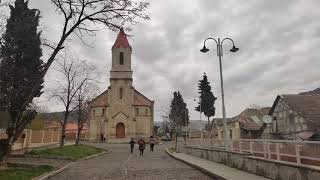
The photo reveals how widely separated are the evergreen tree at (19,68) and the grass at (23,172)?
3.35 ft

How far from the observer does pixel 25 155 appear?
28.5 m

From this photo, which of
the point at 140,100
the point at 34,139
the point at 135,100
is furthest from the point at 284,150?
the point at 140,100

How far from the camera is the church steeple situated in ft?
253

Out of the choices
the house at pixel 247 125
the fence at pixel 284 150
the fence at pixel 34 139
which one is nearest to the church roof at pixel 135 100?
the house at pixel 247 125

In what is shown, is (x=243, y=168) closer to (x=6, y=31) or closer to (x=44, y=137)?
(x=6, y=31)

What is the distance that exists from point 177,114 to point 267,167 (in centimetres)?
6093

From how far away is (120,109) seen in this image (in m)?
76.6

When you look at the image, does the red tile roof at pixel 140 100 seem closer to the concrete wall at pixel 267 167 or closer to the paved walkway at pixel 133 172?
the paved walkway at pixel 133 172

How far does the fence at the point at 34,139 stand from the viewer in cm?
3051

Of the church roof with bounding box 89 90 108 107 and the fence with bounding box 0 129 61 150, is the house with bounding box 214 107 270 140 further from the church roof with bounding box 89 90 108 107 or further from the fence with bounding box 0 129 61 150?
the church roof with bounding box 89 90 108 107

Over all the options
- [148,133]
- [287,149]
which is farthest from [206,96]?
[287,149]

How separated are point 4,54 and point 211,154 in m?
13.3

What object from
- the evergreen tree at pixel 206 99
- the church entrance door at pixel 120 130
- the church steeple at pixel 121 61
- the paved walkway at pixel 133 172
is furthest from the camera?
the evergreen tree at pixel 206 99

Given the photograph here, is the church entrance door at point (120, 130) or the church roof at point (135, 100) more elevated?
the church roof at point (135, 100)
